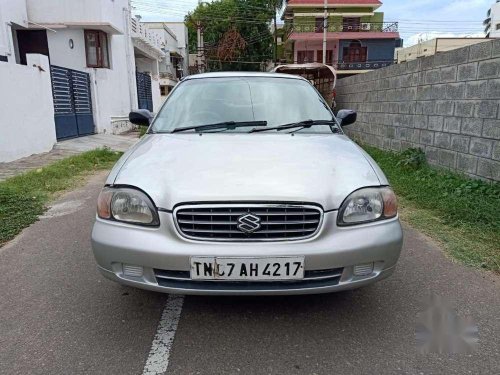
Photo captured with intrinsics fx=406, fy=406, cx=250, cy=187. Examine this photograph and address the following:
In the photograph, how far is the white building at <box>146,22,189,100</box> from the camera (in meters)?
34.3

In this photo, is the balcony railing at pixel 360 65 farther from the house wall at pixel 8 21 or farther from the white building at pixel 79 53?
the house wall at pixel 8 21

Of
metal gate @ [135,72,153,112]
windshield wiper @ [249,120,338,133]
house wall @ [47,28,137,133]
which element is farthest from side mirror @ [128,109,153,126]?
metal gate @ [135,72,153,112]

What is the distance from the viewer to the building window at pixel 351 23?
37.4m

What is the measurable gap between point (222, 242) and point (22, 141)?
783 centimetres

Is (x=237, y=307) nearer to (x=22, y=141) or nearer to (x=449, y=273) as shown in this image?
(x=449, y=273)

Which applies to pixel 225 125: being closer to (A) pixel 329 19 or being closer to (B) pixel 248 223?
(B) pixel 248 223

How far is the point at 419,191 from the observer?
5445 mm

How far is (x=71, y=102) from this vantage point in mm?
11648

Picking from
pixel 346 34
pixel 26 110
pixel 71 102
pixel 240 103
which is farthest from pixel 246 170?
pixel 346 34

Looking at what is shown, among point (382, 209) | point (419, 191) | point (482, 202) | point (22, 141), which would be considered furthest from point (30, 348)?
point (22, 141)

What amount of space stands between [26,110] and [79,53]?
23.3ft

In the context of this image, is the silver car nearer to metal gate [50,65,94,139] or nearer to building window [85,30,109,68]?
metal gate [50,65,94,139]

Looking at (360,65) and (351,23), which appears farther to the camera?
(351,23)

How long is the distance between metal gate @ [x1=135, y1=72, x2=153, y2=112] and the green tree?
Answer: 16737 mm
